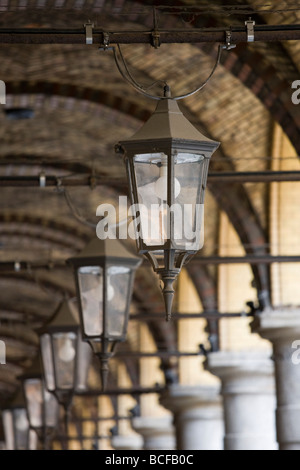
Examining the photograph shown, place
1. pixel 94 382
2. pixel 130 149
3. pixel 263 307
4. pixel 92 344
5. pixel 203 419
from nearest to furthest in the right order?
pixel 130 149 < pixel 92 344 < pixel 263 307 < pixel 203 419 < pixel 94 382

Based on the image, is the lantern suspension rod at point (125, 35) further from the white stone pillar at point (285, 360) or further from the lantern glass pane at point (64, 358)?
the white stone pillar at point (285, 360)

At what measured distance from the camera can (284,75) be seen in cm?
925

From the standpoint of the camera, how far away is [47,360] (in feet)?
34.0

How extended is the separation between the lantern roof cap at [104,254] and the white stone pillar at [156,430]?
40.2 ft

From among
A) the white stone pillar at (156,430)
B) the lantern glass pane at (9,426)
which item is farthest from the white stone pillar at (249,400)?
the white stone pillar at (156,430)

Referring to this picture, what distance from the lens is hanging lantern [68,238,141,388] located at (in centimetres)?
773

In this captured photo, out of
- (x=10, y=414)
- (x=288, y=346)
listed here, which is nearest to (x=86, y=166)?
(x=10, y=414)

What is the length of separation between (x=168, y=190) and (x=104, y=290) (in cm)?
249

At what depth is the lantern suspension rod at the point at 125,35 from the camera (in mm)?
5855

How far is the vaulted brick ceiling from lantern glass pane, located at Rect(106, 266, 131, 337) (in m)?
1.19

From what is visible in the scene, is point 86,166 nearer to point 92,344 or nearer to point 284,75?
point 284,75

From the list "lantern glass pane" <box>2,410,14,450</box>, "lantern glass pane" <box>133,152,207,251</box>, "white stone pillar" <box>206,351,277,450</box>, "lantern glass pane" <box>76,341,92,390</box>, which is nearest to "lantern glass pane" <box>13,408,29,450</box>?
"lantern glass pane" <box>2,410,14,450</box>

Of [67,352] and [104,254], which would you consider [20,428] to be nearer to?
[67,352]

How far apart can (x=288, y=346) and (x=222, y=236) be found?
3.15 metres
